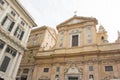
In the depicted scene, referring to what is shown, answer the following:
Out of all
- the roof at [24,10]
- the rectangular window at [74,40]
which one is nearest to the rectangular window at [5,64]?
the roof at [24,10]

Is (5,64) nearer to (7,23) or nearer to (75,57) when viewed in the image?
(7,23)

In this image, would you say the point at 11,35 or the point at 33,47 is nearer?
the point at 11,35

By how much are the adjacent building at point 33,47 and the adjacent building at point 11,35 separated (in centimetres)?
416

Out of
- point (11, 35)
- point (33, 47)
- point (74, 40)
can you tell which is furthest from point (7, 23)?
point (74, 40)

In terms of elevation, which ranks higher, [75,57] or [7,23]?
[7,23]

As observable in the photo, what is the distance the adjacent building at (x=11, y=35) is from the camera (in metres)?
15.8

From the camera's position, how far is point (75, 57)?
61.8ft

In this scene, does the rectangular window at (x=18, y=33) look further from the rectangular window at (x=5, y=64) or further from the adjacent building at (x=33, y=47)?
the adjacent building at (x=33, y=47)

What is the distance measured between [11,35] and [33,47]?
24.9 feet

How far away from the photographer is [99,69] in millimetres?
16562

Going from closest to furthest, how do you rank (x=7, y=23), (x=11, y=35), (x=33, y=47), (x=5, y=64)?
(x=5, y=64) → (x=7, y=23) → (x=11, y=35) → (x=33, y=47)

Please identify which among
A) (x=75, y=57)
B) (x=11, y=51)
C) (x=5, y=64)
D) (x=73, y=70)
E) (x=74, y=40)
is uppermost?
(x=74, y=40)

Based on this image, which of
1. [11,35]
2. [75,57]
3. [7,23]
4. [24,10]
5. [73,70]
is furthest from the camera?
[24,10]

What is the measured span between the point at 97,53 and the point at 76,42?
14.3ft
